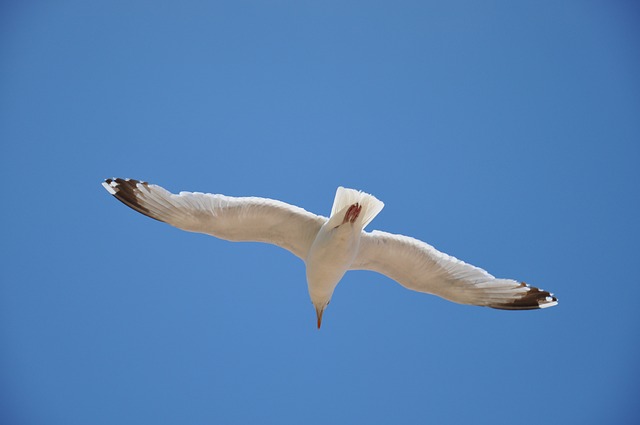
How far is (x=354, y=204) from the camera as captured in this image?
6.69 m

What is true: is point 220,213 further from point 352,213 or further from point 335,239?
point 352,213

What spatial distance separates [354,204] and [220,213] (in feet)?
3.91

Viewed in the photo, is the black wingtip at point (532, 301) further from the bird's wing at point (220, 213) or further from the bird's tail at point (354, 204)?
the bird's wing at point (220, 213)

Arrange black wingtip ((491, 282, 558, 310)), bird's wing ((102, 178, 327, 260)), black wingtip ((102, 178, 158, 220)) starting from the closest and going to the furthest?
bird's wing ((102, 178, 327, 260)), black wingtip ((102, 178, 158, 220)), black wingtip ((491, 282, 558, 310))

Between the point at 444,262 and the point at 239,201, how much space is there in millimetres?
1963

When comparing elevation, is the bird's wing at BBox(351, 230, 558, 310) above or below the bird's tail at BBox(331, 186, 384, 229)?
below

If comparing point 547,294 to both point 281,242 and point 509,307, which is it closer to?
point 509,307

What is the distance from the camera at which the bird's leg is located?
21.9 feet

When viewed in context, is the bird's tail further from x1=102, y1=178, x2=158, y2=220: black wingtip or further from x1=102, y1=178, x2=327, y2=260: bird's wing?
x1=102, y1=178, x2=158, y2=220: black wingtip

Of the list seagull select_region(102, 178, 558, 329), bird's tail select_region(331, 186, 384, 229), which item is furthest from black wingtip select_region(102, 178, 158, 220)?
bird's tail select_region(331, 186, 384, 229)

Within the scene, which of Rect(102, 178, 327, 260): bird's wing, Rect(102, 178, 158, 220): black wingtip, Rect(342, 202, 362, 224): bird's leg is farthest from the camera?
Rect(102, 178, 158, 220): black wingtip

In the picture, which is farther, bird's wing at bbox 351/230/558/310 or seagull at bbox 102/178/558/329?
bird's wing at bbox 351/230/558/310

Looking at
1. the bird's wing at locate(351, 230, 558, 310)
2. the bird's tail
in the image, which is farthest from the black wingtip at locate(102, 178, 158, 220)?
the bird's wing at locate(351, 230, 558, 310)

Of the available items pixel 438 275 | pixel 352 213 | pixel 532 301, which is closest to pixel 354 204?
pixel 352 213
